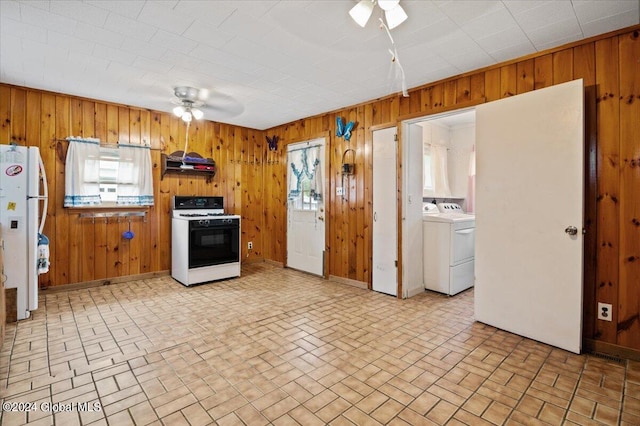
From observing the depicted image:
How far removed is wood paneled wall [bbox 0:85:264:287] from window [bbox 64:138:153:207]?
0.13 m

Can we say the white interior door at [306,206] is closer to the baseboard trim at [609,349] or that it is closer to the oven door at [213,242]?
the oven door at [213,242]


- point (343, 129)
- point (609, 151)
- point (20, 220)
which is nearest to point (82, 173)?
point (20, 220)

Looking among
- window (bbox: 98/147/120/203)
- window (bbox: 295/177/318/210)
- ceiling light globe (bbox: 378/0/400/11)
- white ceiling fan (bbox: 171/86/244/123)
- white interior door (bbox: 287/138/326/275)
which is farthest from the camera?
window (bbox: 295/177/318/210)

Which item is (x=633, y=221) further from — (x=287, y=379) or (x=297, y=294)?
(x=297, y=294)

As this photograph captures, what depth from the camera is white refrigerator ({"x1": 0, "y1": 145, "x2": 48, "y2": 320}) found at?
2.80 m

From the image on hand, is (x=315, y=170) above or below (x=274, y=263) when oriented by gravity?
above

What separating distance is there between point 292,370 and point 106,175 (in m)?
3.62

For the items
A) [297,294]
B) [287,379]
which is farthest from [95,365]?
[297,294]

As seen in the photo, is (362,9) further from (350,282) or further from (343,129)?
(350,282)

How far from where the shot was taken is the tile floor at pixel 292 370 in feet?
5.51

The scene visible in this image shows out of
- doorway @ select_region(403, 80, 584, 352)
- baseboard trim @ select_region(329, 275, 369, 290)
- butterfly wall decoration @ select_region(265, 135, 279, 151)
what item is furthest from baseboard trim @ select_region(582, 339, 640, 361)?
butterfly wall decoration @ select_region(265, 135, 279, 151)

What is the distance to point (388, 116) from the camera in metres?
3.81

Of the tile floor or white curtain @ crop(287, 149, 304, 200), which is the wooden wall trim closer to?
white curtain @ crop(287, 149, 304, 200)

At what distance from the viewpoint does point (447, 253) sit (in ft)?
12.3
